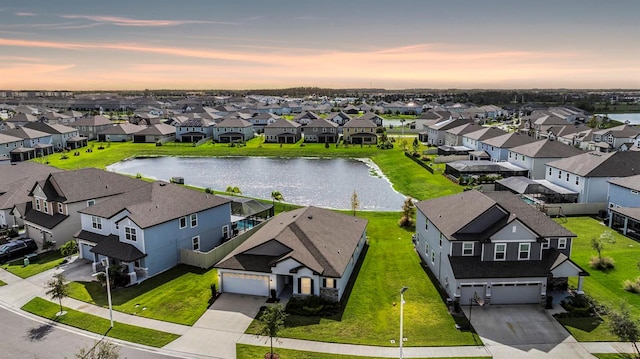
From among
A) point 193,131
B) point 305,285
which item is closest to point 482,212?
point 305,285

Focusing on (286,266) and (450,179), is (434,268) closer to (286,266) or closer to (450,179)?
(286,266)

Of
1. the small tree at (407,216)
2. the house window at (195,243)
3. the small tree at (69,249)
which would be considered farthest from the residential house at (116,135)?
the small tree at (407,216)

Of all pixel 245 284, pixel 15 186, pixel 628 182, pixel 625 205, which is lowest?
pixel 245 284

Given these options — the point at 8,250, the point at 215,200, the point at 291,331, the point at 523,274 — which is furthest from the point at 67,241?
the point at 523,274

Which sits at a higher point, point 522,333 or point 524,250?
point 524,250

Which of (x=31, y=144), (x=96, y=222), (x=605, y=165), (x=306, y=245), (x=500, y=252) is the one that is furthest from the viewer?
(x=31, y=144)

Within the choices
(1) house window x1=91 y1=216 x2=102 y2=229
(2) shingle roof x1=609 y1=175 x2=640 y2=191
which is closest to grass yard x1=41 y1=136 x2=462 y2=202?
(2) shingle roof x1=609 y1=175 x2=640 y2=191

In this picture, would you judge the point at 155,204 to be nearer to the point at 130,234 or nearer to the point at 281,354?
the point at 130,234
